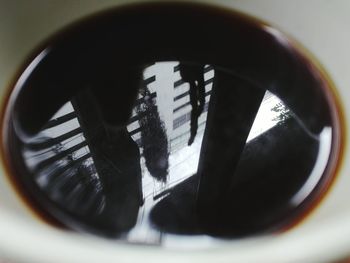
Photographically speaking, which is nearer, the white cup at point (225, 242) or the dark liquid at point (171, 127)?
the white cup at point (225, 242)

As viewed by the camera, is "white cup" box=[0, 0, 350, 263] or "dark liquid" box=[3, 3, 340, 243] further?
"dark liquid" box=[3, 3, 340, 243]

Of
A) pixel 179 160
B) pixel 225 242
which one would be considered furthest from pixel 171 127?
pixel 225 242

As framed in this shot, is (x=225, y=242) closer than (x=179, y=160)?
Yes

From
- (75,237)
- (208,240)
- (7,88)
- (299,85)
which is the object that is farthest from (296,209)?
(7,88)

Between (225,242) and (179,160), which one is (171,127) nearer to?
(179,160)

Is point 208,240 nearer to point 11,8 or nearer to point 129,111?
point 129,111
